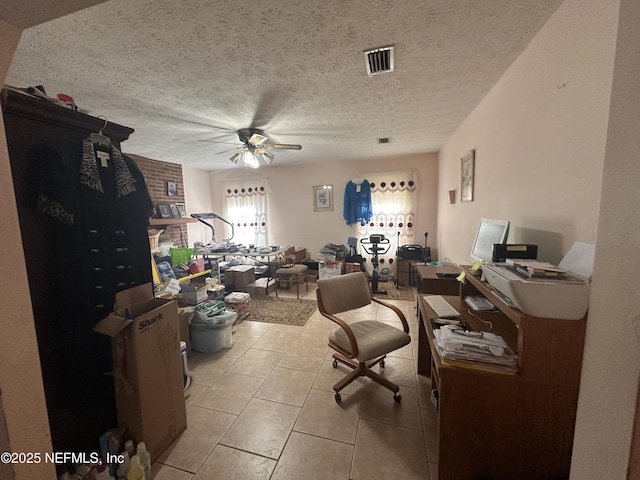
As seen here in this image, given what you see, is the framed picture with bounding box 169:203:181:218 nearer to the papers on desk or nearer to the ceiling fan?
the ceiling fan

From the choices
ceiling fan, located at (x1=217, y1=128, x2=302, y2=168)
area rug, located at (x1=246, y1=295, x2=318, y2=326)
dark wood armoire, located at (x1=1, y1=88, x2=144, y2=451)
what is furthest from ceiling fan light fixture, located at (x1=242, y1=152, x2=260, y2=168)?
area rug, located at (x1=246, y1=295, x2=318, y2=326)

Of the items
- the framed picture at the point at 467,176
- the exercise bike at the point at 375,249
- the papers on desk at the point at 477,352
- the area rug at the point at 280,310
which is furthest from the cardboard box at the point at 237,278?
the papers on desk at the point at 477,352

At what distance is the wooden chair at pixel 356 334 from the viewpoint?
1.76 metres

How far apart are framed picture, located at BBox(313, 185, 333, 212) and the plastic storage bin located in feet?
10.7

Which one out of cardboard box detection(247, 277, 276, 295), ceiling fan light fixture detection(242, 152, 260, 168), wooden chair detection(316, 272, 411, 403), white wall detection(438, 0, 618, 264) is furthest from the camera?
cardboard box detection(247, 277, 276, 295)

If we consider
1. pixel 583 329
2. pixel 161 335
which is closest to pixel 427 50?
pixel 583 329

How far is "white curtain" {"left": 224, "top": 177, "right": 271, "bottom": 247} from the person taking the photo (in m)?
Answer: 5.59

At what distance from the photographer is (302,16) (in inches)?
51.3

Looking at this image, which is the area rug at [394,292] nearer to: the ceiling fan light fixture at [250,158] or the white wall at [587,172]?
the white wall at [587,172]

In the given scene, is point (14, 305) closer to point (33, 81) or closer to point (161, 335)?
point (161, 335)

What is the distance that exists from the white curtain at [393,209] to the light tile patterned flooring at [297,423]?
2.64 metres

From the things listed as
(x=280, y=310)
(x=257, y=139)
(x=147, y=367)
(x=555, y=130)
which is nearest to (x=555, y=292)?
(x=555, y=130)

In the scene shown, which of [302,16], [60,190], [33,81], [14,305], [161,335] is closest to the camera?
[14,305]

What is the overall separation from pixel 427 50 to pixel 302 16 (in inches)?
33.1
